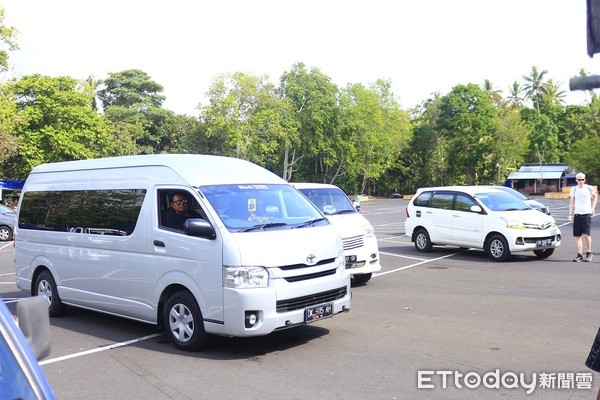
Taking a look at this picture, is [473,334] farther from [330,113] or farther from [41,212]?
[330,113]

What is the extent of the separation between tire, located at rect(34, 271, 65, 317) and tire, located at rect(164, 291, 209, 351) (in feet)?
9.15

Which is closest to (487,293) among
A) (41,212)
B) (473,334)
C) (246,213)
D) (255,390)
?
(473,334)

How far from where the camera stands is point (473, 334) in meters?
7.32

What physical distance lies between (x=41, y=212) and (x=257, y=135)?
4603 cm

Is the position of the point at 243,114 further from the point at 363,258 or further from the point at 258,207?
the point at 258,207

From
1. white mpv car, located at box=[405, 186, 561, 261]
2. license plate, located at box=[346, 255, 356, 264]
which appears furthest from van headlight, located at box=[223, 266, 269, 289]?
white mpv car, located at box=[405, 186, 561, 261]

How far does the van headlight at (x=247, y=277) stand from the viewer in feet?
20.9

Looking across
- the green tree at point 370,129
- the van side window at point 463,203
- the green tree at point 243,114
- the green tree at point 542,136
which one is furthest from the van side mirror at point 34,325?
the green tree at point 542,136

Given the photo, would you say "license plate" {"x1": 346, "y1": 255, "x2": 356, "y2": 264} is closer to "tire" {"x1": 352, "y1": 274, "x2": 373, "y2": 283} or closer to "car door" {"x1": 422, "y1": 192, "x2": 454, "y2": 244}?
"tire" {"x1": 352, "y1": 274, "x2": 373, "y2": 283}

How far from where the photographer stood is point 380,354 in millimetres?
6543

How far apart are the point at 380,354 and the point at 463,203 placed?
29.9 ft

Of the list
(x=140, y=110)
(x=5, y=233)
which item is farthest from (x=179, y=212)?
(x=140, y=110)

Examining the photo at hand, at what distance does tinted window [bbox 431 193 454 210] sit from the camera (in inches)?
600

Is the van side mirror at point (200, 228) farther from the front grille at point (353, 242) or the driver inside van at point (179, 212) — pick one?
the front grille at point (353, 242)
